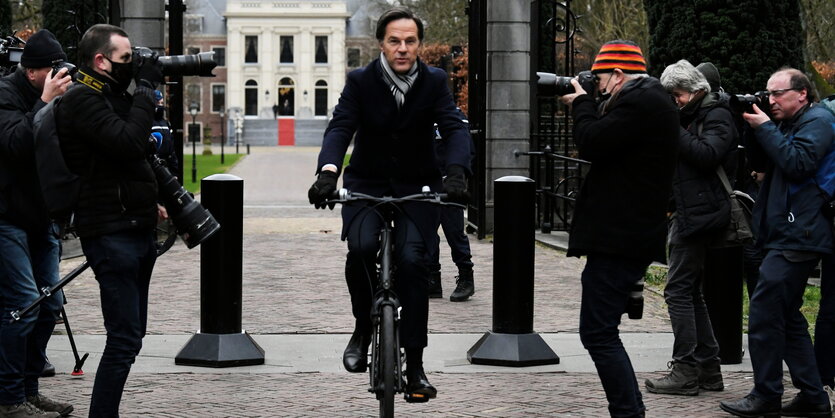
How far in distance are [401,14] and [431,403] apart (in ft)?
6.80

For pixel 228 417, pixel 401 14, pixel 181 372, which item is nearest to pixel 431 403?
pixel 228 417

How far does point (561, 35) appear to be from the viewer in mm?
32312

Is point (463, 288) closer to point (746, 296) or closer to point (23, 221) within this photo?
point (746, 296)

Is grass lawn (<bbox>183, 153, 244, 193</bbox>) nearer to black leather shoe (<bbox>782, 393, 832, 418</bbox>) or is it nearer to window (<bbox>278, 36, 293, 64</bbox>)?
black leather shoe (<bbox>782, 393, 832, 418</bbox>)

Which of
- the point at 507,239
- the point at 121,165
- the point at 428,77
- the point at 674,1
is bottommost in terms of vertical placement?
the point at 507,239

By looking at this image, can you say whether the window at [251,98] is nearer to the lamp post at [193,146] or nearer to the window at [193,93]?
the window at [193,93]

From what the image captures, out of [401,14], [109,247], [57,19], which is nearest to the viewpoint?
[109,247]

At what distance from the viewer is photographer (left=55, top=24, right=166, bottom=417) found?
5.14 metres

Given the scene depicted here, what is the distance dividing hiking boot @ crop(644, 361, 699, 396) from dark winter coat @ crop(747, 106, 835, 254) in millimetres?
903

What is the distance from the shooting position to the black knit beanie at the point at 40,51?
19.5 ft

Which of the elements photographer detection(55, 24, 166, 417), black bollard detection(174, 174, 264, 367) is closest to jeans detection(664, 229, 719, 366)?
black bollard detection(174, 174, 264, 367)

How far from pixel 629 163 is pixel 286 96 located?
89646 mm

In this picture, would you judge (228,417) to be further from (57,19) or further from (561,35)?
(561,35)

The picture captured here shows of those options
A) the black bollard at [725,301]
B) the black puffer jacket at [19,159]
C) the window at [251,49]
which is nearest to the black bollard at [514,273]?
the black bollard at [725,301]
